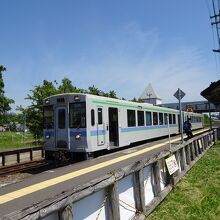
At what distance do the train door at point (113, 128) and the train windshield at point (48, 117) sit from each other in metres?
2.72

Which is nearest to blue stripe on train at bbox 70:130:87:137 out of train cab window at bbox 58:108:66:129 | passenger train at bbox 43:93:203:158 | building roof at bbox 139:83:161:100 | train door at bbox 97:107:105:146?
passenger train at bbox 43:93:203:158

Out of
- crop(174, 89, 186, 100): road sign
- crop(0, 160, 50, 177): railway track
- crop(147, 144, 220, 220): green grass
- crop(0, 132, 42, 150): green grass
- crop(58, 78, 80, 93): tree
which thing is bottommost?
crop(147, 144, 220, 220): green grass

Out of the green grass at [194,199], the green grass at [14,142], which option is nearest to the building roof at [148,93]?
the green grass at [14,142]

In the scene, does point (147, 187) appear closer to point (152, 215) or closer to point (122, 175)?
point (152, 215)

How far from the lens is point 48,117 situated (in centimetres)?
1493

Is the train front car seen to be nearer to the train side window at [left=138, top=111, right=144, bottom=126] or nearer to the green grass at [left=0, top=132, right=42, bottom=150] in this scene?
the train side window at [left=138, top=111, right=144, bottom=126]

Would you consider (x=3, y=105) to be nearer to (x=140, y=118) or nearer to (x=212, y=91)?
(x=140, y=118)

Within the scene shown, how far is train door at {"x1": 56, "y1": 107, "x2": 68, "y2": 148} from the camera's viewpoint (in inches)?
555

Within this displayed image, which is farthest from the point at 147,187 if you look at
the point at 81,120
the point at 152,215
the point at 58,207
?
the point at 81,120

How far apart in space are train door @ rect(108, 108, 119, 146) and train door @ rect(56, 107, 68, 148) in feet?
7.81

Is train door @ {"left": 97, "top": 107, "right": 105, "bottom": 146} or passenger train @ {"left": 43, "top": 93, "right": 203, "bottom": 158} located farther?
train door @ {"left": 97, "top": 107, "right": 105, "bottom": 146}

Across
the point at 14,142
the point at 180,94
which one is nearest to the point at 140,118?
the point at 180,94

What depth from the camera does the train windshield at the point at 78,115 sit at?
13.6 metres

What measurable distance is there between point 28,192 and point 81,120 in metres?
6.79
